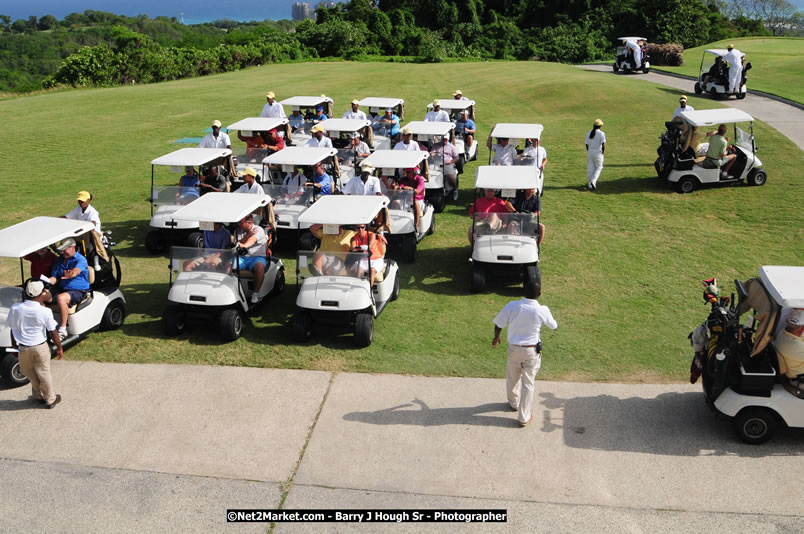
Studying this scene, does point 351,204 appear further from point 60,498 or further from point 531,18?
point 531,18

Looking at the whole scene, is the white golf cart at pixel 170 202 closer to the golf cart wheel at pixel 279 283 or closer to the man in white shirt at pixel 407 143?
the golf cart wheel at pixel 279 283

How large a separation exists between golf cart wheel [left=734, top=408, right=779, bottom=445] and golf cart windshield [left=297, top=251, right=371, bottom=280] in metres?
4.77

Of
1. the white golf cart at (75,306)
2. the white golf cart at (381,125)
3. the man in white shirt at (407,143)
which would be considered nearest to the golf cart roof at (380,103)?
the white golf cart at (381,125)

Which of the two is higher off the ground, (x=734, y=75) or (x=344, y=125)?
(x=734, y=75)

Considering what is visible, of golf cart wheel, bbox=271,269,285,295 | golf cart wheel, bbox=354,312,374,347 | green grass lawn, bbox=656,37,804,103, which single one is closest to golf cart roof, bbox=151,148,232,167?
golf cart wheel, bbox=271,269,285,295

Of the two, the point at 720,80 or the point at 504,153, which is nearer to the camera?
the point at 504,153

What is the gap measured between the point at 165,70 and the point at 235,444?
130ft

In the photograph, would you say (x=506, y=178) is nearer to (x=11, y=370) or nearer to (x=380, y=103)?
Result: (x=11, y=370)

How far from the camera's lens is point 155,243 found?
516 inches

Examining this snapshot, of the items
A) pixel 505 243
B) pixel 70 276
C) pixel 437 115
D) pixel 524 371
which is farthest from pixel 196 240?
pixel 437 115

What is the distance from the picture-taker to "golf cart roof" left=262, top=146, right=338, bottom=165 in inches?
508

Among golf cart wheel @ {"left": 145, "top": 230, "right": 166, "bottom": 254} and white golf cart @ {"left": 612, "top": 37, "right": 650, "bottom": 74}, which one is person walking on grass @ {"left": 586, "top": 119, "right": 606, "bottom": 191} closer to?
golf cart wheel @ {"left": 145, "top": 230, "right": 166, "bottom": 254}

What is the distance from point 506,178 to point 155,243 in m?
6.46

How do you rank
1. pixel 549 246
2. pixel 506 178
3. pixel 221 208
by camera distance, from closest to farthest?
pixel 221 208 → pixel 506 178 → pixel 549 246
